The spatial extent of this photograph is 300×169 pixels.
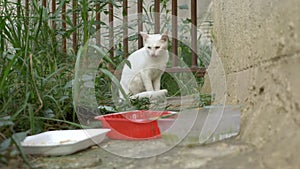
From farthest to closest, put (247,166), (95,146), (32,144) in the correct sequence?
(95,146) < (32,144) < (247,166)

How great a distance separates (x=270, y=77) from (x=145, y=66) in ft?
4.98

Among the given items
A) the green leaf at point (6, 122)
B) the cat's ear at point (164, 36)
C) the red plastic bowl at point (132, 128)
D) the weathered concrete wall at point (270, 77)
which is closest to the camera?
the weathered concrete wall at point (270, 77)

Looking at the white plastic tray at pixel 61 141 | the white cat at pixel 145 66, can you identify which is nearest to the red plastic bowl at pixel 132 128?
the white plastic tray at pixel 61 141

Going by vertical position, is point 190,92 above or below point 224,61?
below

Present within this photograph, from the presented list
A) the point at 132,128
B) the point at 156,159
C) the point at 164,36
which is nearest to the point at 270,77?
the point at 156,159

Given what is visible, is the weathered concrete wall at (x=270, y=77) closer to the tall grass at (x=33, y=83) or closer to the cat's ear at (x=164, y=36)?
the tall grass at (x=33, y=83)

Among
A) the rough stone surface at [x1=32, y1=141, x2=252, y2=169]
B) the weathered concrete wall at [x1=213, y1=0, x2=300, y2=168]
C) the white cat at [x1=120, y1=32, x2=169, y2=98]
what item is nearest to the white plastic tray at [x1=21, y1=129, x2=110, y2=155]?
the rough stone surface at [x1=32, y1=141, x2=252, y2=169]

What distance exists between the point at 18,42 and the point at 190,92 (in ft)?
3.37

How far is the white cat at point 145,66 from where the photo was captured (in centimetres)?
221

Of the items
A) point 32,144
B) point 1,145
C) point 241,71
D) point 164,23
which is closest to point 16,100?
point 32,144

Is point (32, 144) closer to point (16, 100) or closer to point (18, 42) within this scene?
point (16, 100)

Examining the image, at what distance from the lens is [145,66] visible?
2295mm

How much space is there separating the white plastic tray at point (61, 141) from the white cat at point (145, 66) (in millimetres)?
1112

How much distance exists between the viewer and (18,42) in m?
1.44
